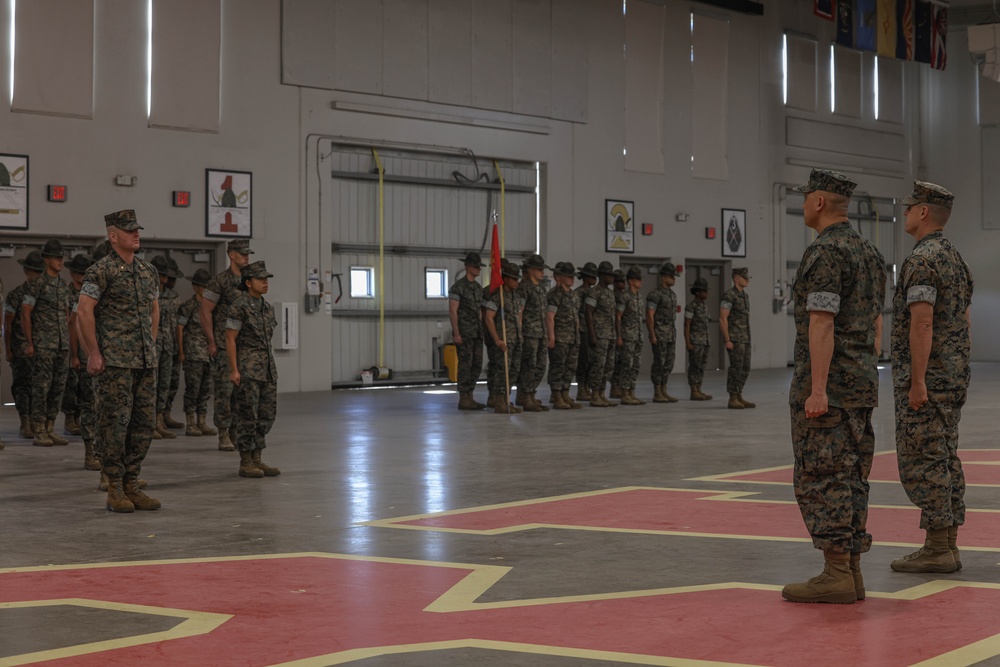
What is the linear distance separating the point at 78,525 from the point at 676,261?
18511 millimetres

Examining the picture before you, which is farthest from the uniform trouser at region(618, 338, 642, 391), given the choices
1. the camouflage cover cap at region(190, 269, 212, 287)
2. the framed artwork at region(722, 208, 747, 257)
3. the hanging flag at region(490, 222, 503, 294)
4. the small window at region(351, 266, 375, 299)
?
the framed artwork at region(722, 208, 747, 257)

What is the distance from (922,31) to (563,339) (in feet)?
49.7

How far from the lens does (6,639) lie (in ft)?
15.2

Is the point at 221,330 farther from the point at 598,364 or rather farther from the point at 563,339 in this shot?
the point at 598,364

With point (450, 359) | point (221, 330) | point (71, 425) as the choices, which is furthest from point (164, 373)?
point (450, 359)

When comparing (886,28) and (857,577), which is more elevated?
(886,28)

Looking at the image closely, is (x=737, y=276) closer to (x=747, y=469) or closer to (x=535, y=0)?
(x=747, y=469)

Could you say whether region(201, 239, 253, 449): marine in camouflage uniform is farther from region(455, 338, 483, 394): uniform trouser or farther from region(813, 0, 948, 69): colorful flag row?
region(813, 0, 948, 69): colorful flag row

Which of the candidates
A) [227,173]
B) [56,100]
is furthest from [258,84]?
[56,100]

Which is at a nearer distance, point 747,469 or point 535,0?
point 747,469

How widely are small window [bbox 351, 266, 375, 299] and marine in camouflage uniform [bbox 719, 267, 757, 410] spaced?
654 cm

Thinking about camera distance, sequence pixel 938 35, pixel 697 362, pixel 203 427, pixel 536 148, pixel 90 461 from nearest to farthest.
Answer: pixel 90 461
pixel 203 427
pixel 697 362
pixel 536 148
pixel 938 35

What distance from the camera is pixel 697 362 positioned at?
17344 mm

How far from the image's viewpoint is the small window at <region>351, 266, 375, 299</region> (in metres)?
20.2
